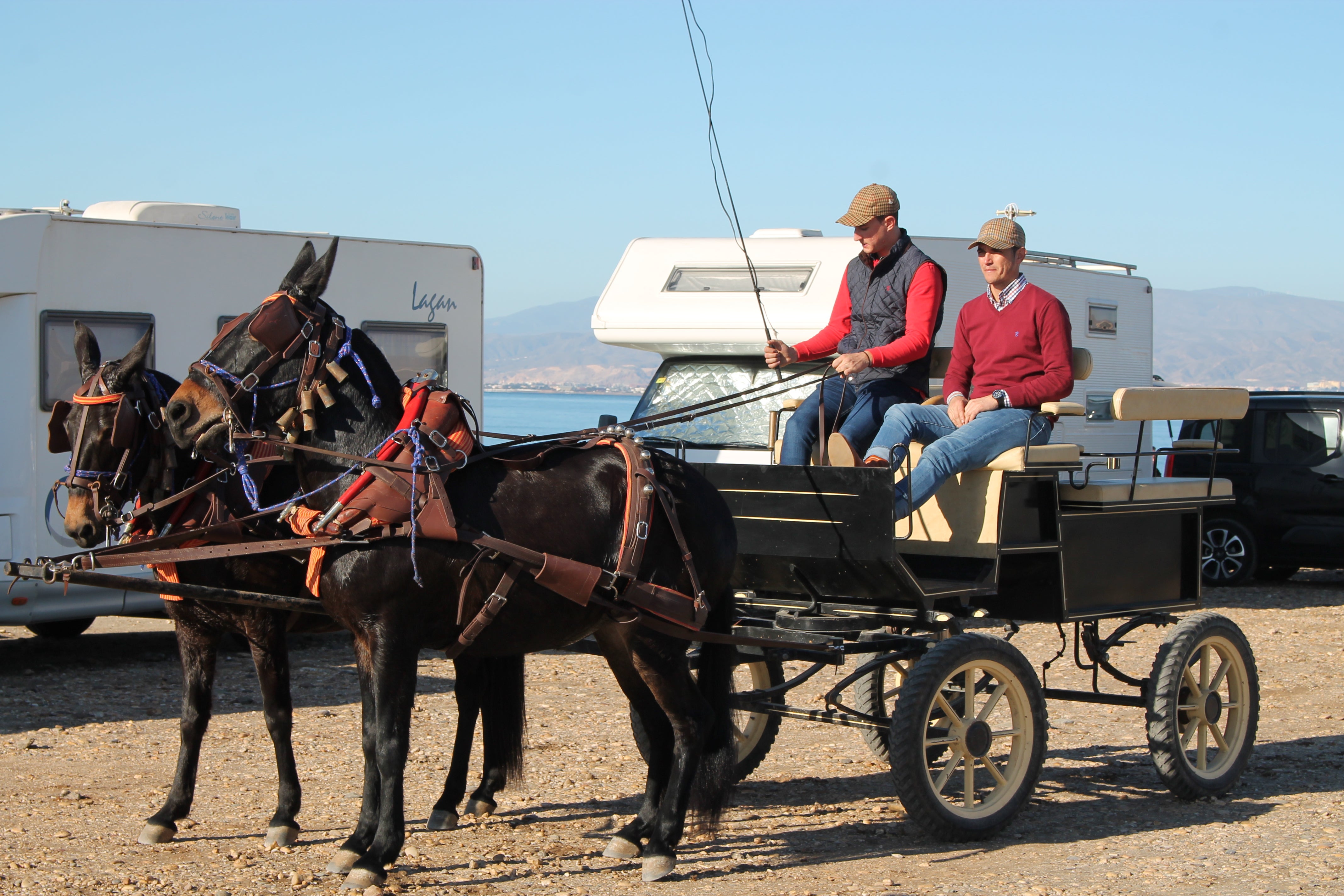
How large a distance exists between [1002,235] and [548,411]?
83.1m

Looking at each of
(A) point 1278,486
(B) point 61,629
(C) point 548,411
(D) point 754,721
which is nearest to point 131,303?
(B) point 61,629

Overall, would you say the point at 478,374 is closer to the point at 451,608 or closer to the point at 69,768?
the point at 69,768

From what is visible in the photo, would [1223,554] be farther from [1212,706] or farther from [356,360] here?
[356,360]

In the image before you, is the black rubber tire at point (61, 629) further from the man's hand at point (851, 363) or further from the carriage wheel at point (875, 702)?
the man's hand at point (851, 363)

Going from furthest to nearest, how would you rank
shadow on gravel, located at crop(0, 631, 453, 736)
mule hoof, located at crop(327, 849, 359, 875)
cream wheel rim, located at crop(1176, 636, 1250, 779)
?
1. shadow on gravel, located at crop(0, 631, 453, 736)
2. cream wheel rim, located at crop(1176, 636, 1250, 779)
3. mule hoof, located at crop(327, 849, 359, 875)

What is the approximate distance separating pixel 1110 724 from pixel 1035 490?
281 cm

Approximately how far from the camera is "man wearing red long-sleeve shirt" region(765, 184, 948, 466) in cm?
589

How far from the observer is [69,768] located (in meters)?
6.74

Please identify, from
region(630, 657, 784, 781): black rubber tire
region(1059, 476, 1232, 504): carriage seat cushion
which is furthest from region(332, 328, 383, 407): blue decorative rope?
region(1059, 476, 1232, 504): carriage seat cushion

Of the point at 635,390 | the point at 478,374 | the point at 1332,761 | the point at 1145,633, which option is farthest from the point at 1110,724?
the point at 635,390

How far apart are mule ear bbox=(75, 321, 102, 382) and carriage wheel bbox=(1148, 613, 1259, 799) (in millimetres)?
4871

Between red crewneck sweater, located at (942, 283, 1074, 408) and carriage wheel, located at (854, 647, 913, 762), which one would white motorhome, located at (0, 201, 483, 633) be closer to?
carriage wheel, located at (854, 647, 913, 762)

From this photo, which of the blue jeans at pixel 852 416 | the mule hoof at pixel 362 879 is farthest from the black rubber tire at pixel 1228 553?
the mule hoof at pixel 362 879

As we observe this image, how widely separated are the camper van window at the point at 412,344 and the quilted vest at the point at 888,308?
4.90 metres
